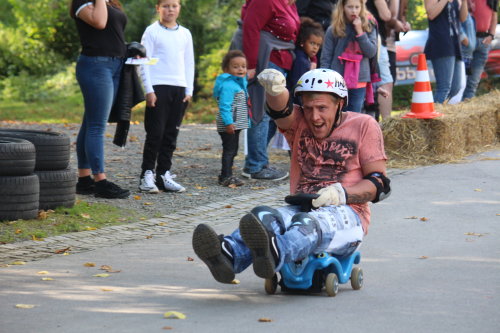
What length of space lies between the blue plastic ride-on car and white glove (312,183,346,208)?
4 centimetres

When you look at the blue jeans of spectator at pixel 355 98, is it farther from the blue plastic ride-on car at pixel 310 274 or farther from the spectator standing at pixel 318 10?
the blue plastic ride-on car at pixel 310 274

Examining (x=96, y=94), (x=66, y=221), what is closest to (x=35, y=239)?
(x=66, y=221)

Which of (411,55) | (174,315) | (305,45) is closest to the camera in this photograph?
(174,315)

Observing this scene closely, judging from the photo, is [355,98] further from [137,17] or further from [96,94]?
[137,17]

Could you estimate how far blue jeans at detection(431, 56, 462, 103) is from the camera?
12523 mm

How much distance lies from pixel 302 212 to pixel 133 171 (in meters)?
5.60

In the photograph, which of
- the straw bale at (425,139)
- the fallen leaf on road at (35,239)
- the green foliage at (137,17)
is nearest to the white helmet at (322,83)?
the fallen leaf on road at (35,239)

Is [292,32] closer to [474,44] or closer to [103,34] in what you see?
[103,34]

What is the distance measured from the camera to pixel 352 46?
34.2ft

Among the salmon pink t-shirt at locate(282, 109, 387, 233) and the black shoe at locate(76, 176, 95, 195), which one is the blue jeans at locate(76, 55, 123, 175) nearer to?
the black shoe at locate(76, 176, 95, 195)

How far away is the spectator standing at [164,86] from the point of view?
923 centimetres

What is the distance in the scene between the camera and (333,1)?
37.9 ft

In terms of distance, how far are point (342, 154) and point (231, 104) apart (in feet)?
13.5

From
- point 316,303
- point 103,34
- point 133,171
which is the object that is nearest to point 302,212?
point 316,303
